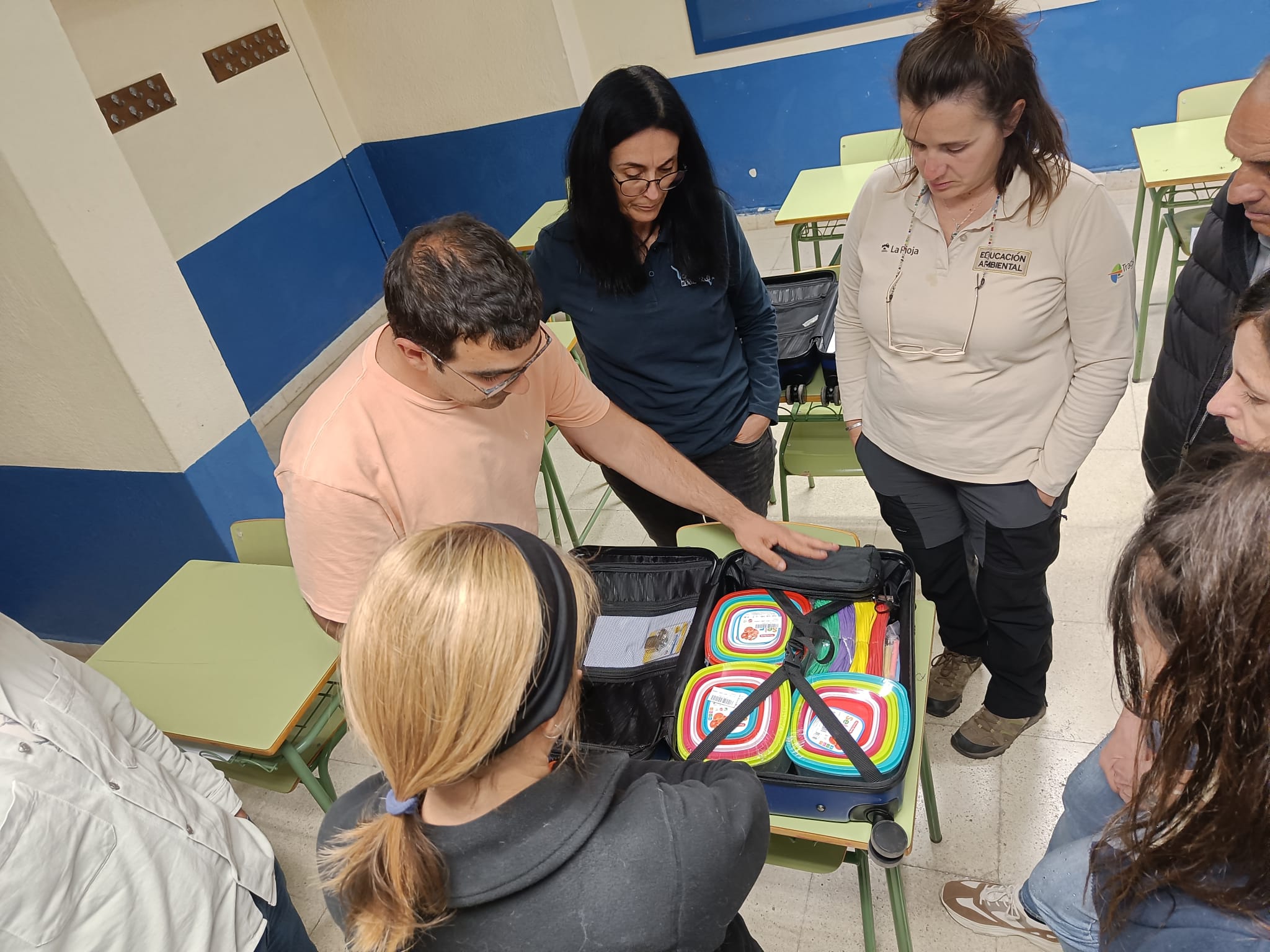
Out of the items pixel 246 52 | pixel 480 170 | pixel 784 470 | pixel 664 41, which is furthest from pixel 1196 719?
pixel 480 170

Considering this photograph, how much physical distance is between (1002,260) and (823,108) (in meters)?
4.15

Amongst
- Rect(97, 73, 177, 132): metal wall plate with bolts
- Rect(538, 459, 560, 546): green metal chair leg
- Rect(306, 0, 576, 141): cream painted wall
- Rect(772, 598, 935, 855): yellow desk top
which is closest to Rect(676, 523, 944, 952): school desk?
Rect(772, 598, 935, 855): yellow desk top

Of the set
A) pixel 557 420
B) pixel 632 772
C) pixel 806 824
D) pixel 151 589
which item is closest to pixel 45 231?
pixel 151 589

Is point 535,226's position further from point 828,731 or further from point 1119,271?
point 828,731

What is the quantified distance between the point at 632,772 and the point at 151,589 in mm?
2766

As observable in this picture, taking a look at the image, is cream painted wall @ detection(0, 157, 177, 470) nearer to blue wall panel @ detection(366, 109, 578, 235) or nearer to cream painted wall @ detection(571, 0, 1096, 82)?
blue wall panel @ detection(366, 109, 578, 235)

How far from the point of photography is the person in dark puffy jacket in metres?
1.31

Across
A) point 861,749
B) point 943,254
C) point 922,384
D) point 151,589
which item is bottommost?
point 151,589

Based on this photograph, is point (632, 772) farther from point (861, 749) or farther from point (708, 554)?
point (708, 554)

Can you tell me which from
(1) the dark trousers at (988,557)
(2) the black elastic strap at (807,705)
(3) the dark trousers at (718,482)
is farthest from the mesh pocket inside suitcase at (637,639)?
(1) the dark trousers at (988,557)

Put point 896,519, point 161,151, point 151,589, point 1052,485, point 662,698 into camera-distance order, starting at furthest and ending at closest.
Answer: point 161,151, point 151,589, point 896,519, point 1052,485, point 662,698

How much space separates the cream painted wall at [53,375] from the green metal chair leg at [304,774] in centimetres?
122

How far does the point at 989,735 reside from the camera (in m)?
2.05

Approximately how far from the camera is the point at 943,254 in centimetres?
147
